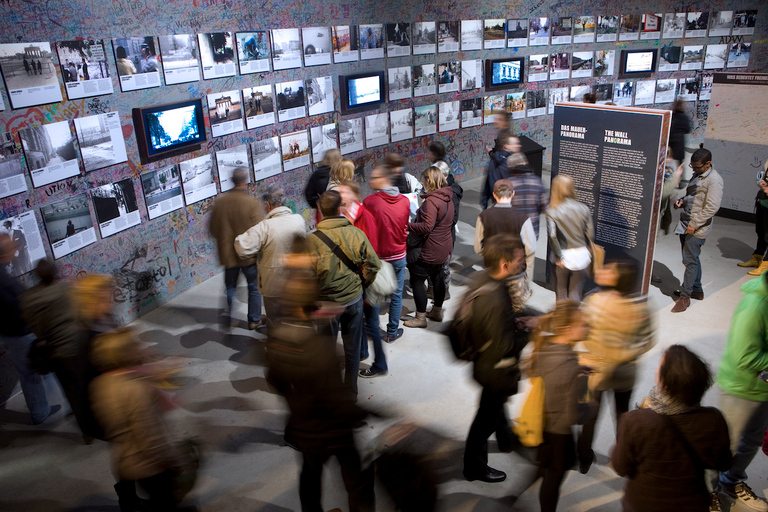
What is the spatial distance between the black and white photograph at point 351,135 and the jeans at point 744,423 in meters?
6.79

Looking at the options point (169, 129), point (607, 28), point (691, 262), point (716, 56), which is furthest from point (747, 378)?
point (716, 56)

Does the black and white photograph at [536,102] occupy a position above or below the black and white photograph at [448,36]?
below

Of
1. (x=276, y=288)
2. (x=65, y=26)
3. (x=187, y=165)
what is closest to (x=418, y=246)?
(x=276, y=288)

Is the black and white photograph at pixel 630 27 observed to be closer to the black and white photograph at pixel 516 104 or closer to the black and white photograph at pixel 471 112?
the black and white photograph at pixel 516 104

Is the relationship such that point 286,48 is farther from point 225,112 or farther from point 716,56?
point 716,56

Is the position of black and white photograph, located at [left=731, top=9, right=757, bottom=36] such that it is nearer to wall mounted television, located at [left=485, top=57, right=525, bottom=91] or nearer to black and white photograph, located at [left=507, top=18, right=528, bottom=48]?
→ black and white photograph, located at [left=507, top=18, right=528, bottom=48]

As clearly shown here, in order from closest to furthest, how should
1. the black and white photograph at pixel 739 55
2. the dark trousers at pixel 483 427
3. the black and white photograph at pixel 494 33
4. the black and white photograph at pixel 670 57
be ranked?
the dark trousers at pixel 483 427
the black and white photograph at pixel 494 33
the black and white photograph at pixel 670 57
the black and white photograph at pixel 739 55

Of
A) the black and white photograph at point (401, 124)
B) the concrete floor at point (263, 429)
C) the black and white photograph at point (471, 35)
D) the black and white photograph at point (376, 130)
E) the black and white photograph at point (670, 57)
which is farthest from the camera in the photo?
the black and white photograph at point (670, 57)

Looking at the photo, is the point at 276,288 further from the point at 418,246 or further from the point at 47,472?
the point at 47,472

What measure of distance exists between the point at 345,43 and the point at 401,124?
185 centimetres

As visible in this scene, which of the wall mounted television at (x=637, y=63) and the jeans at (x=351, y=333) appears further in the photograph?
the wall mounted television at (x=637, y=63)

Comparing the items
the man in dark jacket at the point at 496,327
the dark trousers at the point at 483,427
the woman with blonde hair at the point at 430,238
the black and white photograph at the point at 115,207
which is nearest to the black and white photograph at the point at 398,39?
the woman with blonde hair at the point at 430,238

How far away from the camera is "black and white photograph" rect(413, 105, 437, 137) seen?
10.7 meters

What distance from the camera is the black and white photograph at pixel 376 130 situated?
983 cm
